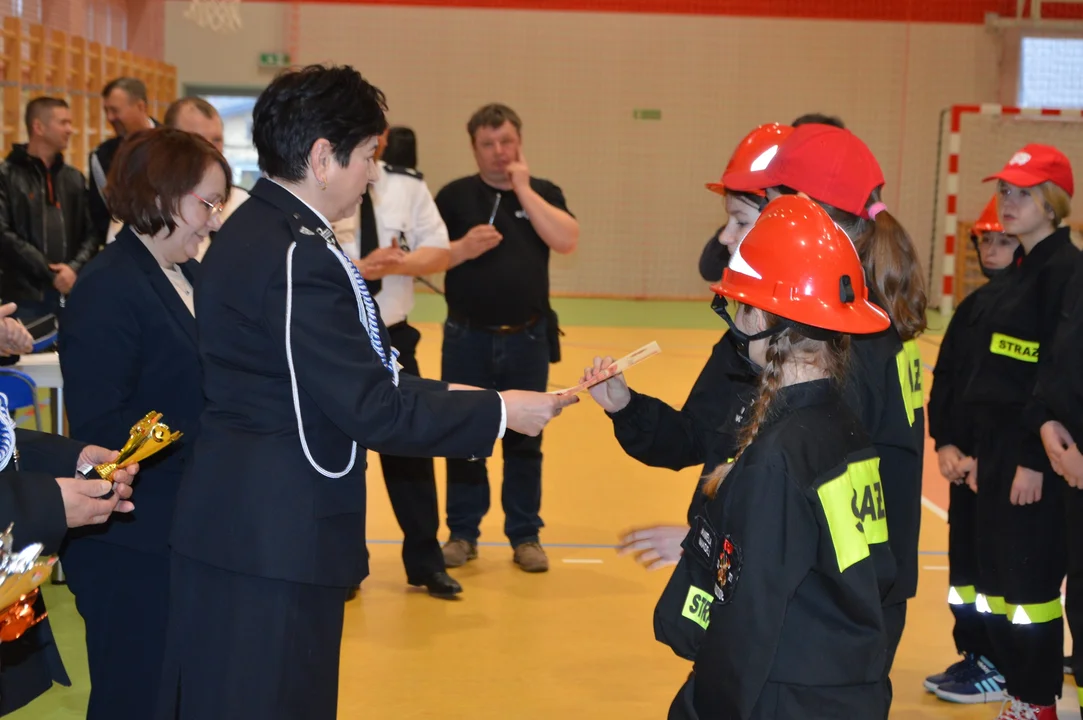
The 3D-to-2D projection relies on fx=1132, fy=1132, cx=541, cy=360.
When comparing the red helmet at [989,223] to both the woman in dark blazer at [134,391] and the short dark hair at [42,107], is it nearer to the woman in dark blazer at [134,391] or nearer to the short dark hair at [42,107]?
the woman in dark blazer at [134,391]

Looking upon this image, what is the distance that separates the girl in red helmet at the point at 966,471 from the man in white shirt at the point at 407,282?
6.76 feet

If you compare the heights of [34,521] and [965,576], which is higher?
[34,521]

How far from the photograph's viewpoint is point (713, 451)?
2.67 meters

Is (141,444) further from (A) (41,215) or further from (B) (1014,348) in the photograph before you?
(A) (41,215)

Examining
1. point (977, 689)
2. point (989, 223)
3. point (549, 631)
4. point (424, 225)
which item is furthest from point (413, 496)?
point (989, 223)

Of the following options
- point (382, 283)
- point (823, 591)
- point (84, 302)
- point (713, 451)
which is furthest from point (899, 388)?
point (382, 283)

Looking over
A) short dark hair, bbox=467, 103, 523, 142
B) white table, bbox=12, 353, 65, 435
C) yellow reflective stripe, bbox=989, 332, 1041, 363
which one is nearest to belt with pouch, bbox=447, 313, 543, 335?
short dark hair, bbox=467, 103, 523, 142

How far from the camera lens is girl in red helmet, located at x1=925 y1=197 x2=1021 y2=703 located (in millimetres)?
4094

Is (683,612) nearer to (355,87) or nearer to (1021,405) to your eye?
(355,87)

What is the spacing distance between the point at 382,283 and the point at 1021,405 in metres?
2.58

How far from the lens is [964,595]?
4160 millimetres

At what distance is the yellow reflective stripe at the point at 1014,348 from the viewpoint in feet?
12.7

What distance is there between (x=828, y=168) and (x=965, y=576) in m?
2.17

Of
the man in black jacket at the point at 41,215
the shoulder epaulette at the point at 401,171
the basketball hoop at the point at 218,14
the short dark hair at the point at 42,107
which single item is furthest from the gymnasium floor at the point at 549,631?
the basketball hoop at the point at 218,14
